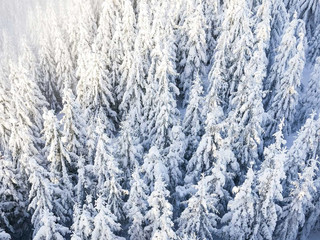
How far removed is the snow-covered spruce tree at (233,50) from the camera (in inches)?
1083

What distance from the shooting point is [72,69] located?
→ 40625 millimetres

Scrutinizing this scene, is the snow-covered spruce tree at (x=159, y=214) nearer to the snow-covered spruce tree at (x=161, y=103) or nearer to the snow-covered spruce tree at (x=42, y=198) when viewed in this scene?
the snow-covered spruce tree at (x=42, y=198)

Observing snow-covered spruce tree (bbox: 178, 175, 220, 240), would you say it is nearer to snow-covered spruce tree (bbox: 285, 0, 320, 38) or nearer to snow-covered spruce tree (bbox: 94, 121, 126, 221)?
snow-covered spruce tree (bbox: 94, 121, 126, 221)

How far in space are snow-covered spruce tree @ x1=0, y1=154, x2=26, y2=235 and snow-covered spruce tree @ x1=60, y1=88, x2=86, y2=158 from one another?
4441mm

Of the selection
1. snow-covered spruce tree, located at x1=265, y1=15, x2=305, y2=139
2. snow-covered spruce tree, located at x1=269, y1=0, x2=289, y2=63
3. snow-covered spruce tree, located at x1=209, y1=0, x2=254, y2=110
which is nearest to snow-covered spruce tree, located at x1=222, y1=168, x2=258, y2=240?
snow-covered spruce tree, located at x1=265, y1=15, x2=305, y2=139

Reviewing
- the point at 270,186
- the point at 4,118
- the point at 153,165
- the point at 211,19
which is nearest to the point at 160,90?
the point at 153,165

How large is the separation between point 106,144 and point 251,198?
10375mm

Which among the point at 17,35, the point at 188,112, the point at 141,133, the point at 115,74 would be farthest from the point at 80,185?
the point at 17,35

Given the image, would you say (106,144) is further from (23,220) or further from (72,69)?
(72,69)

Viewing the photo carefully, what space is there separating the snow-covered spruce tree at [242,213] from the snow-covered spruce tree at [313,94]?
13704mm

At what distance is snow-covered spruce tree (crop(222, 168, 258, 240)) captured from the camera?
18656mm

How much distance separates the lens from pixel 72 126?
2280 centimetres

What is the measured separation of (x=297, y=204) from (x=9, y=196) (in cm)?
2107

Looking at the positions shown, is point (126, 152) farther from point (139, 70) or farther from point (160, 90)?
point (139, 70)
